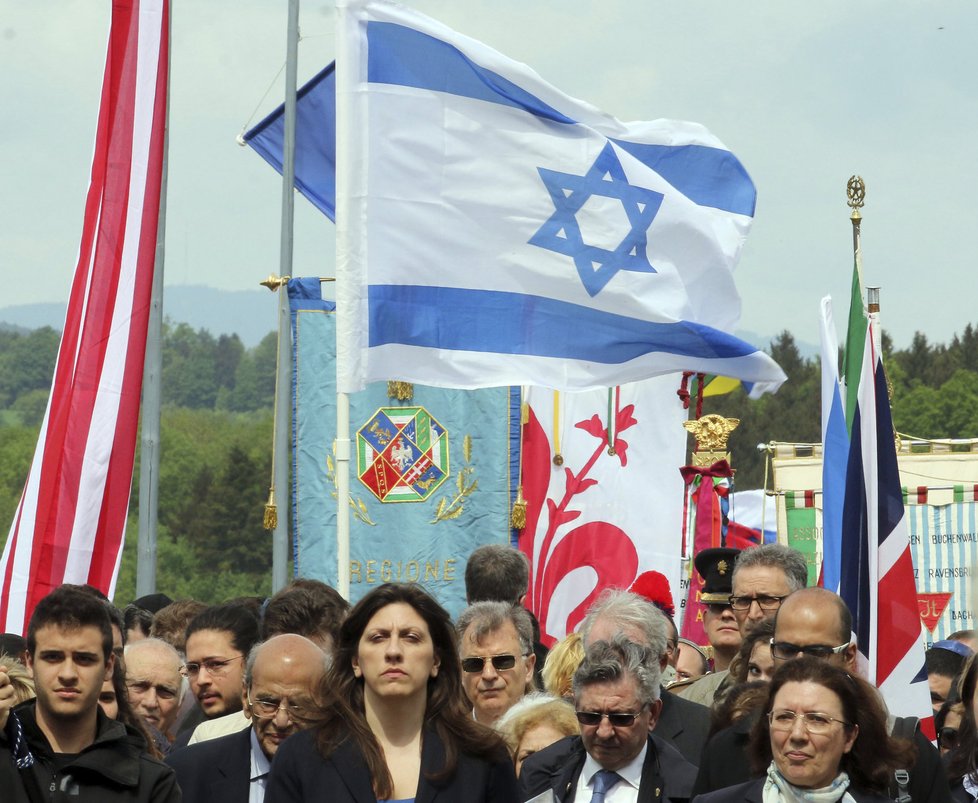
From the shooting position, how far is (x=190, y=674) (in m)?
7.32

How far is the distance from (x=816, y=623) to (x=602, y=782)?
88 centimetres

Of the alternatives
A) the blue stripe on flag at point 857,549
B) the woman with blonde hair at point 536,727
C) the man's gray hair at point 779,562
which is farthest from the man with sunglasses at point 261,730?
the blue stripe on flag at point 857,549

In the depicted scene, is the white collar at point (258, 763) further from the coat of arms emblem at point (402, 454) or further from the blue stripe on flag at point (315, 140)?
the blue stripe on flag at point (315, 140)

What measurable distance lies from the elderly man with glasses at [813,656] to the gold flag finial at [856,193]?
212 inches

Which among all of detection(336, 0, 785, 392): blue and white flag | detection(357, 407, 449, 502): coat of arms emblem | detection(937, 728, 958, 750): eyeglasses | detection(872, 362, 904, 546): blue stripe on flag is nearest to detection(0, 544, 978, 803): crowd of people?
detection(937, 728, 958, 750): eyeglasses

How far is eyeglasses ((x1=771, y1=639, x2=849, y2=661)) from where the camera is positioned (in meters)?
6.29

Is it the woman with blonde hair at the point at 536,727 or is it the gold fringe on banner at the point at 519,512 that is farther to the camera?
the gold fringe on banner at the point at 519,512

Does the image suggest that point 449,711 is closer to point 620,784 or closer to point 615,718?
point 615,718

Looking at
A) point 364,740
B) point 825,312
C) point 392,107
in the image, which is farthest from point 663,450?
point 364,740

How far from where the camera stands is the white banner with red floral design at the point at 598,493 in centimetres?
1310

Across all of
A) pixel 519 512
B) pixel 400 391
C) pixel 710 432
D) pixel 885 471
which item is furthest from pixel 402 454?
pixel 885 471

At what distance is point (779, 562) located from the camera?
7.75 m

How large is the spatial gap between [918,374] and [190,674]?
101167mm

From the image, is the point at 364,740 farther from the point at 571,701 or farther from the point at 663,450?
the point at 663,450
